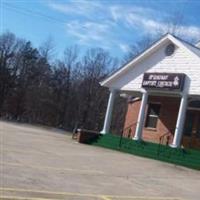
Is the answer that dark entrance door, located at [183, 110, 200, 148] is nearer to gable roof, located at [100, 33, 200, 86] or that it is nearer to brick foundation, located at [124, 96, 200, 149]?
brick foundation, located at [124, 96, 200, 149]

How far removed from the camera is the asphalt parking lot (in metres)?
11.9

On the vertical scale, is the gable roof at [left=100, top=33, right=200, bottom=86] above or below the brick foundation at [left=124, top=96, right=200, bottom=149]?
above

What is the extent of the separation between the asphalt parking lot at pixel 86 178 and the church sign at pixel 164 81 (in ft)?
17.2

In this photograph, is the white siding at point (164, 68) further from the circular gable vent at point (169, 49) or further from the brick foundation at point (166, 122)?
the brick foundation at point (166, 122)

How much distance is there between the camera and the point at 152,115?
3119 centimetres

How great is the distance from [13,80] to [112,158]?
61.2 metres

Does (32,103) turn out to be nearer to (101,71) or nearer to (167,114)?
(101,71)

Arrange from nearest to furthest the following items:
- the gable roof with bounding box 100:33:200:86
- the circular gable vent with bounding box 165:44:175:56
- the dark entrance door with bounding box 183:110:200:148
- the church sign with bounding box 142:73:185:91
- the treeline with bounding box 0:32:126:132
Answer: the church sign with bounding box 142:73:185:91, the gable roof with bounding box 100:33:200:86, the circular gable vent with bounding box 165:44:175:56, the dark entrance door with bounding box 183:110:200:148, the treeline with bounding box 0:32:126:132

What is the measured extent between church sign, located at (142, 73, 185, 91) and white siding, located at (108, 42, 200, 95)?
1.20 ft

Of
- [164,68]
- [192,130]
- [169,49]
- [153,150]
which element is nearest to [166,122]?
[192,130]

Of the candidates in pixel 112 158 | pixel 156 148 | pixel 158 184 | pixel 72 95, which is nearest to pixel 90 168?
pixel 158 184

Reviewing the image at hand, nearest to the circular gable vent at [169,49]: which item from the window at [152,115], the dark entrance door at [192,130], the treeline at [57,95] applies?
the dark entrance door at [192,130]

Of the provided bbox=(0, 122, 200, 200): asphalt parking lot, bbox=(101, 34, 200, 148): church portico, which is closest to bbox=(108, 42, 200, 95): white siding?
bbox=(101, 34, 200, 148): church portico

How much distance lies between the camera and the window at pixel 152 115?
101ft
